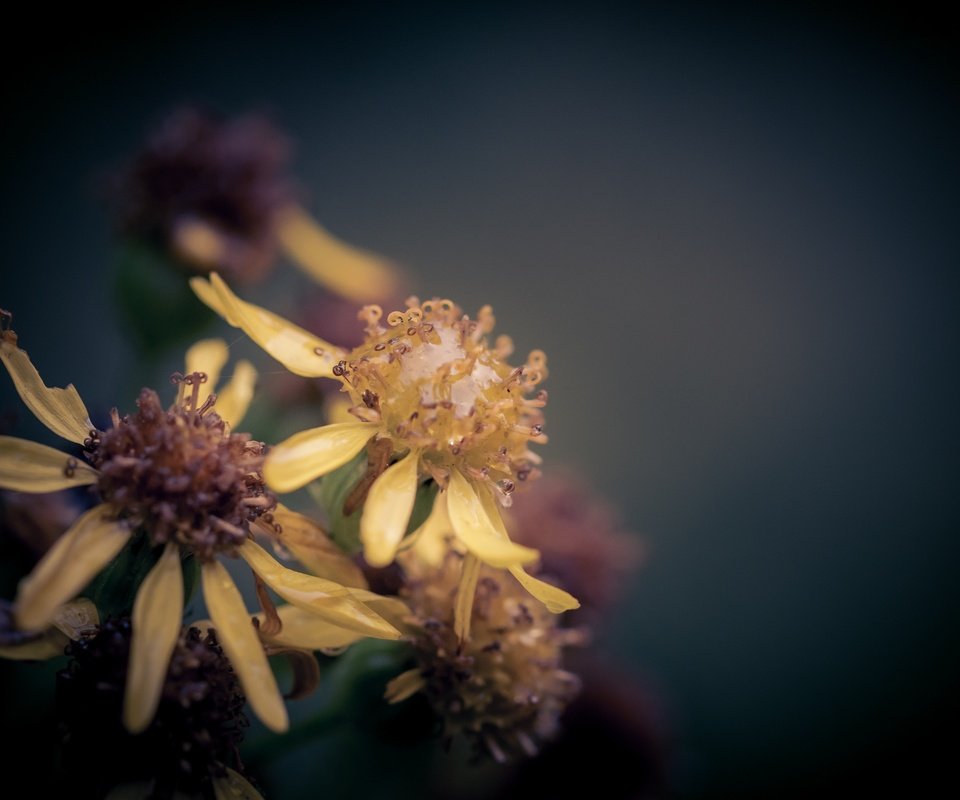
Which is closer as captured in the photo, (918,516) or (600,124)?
(918,516)

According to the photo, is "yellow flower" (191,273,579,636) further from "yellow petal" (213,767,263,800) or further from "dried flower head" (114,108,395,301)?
"dried flower head" (114,108,395,301)

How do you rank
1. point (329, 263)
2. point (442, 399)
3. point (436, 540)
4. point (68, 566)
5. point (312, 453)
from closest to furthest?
point (68, 566), point (312, 453), point (442, 399), point (436, 540), point (329, 263)

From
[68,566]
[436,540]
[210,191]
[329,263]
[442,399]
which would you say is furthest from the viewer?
[329,263]

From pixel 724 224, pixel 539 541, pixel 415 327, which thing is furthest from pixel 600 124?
pixel 415 327

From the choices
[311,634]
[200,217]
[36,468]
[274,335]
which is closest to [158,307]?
[200,217]

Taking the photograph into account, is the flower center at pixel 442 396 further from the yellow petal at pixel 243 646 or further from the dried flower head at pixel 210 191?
the dried flower head at pixel 210 191

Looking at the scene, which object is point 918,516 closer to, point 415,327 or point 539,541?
point 539,541

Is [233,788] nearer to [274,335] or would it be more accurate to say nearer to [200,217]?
[274,335]
